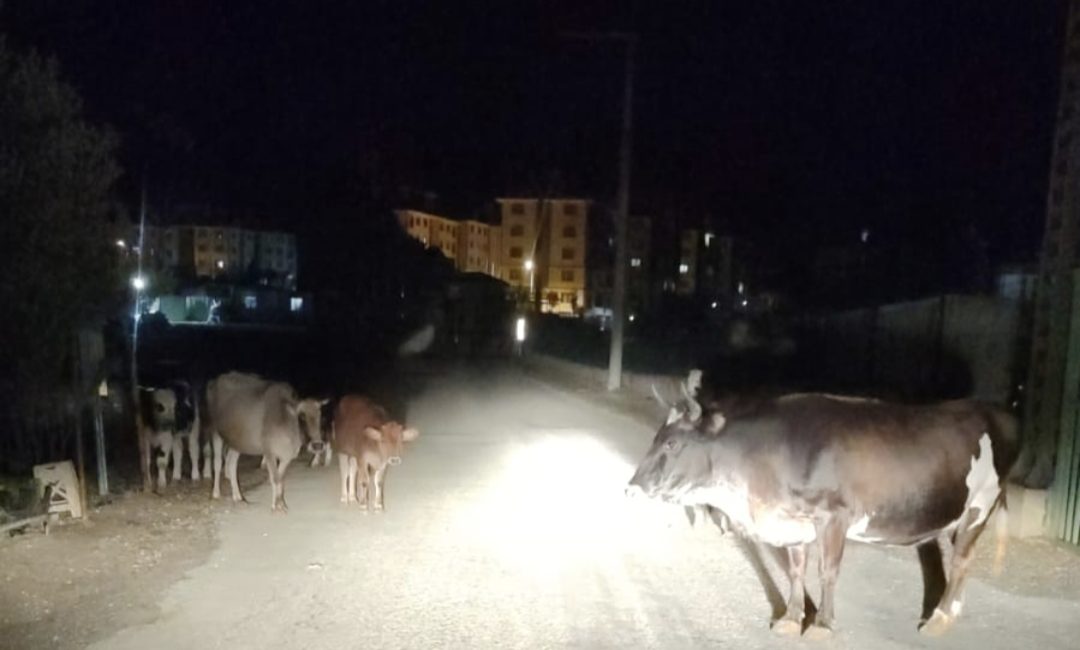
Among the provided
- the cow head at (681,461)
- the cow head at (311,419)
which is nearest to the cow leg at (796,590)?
the cow head at (681,461)

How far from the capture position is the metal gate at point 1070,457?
10273mm

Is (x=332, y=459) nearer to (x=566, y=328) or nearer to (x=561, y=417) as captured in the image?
(x=561, y=417)

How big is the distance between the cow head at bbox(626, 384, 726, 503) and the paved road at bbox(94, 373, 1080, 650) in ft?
3.10

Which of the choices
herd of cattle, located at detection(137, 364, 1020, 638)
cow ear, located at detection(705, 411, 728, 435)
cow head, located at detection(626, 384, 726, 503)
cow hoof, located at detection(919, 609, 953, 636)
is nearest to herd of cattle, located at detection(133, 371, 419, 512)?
cow head, located at detection(626, 384, 726, 503)

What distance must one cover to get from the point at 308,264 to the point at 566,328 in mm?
A: 30470

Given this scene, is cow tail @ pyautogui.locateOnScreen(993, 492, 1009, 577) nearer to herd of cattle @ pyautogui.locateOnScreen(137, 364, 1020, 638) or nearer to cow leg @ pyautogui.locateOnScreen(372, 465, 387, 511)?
herd of cattle @ pyautogui.locateOnScreen(137, 364, 1020, 638)

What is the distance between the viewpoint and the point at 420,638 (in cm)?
739

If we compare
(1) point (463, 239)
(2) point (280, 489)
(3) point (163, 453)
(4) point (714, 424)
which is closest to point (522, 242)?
(1) point (463, 239)

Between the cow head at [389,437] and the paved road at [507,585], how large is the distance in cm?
66

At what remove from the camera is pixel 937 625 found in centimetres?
768

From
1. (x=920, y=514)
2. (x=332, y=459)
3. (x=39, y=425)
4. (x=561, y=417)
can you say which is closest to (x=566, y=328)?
(x=561, y=417)

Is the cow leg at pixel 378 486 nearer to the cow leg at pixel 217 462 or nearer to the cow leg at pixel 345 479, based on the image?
the cow leg at pixel 345 479

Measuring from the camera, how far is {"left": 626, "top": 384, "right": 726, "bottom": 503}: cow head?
8.00 m

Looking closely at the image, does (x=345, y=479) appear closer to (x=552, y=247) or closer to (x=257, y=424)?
(x=257, y=424)
